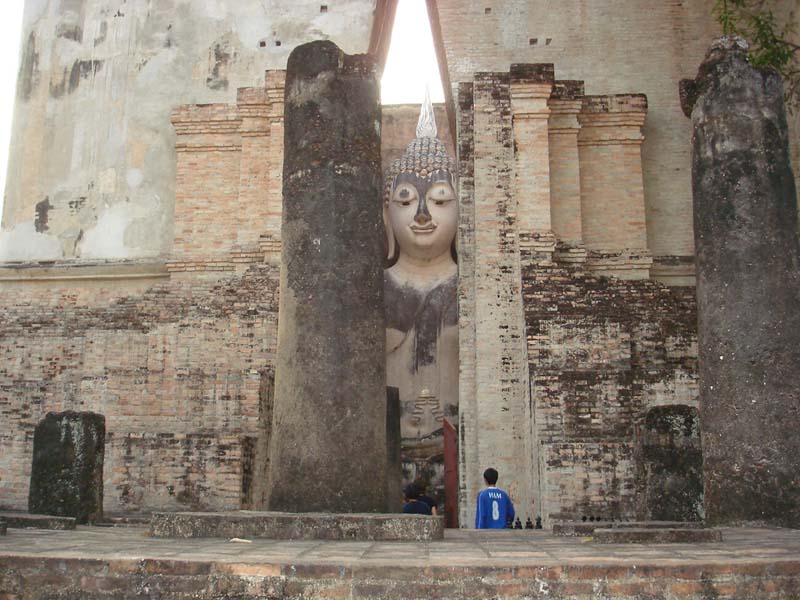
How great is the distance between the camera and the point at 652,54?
16.0 metres

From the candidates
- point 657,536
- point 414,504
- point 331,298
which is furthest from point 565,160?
point 657,536

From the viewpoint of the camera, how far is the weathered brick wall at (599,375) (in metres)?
10.0

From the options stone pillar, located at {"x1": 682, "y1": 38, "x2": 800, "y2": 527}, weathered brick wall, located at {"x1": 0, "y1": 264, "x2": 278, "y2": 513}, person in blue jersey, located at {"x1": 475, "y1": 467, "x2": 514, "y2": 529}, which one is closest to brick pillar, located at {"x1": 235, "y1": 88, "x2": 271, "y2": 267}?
weathered brick wall, located at {"x1": 0, "y1": 264, "x2": 278, "y2": 513}

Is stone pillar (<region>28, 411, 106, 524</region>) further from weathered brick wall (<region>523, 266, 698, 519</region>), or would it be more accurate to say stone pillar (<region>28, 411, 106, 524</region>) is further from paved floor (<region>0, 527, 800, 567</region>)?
weathered brick wall (<region>523, 266, 698, 519</region>)

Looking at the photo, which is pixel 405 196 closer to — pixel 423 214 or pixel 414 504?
pixel 423 214

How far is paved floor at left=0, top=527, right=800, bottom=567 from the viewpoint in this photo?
433 centimetres

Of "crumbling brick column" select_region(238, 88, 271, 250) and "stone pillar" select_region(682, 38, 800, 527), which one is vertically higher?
"crumbling brick column" select_region(238, 88, 271, 250)

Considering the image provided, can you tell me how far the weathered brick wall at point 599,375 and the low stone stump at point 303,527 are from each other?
3297 millimetres

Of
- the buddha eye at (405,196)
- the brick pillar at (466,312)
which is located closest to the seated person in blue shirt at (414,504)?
the brick pillar at (466,312)

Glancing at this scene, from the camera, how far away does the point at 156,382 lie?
39.0 feet

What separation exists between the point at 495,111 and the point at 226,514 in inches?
333

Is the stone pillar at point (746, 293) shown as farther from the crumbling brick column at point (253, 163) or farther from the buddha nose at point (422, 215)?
the crumbling brick column at point (253, 163)

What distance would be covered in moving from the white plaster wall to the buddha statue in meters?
3.36

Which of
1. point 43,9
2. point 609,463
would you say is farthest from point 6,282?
point 609,463
